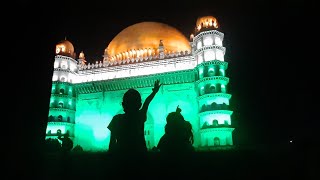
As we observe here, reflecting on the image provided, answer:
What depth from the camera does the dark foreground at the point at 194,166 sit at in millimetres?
3709

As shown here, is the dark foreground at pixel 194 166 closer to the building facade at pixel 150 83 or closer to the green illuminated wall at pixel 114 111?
the building facade at pixel 150 83

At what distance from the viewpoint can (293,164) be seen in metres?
3.75

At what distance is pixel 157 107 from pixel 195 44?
29.6ft

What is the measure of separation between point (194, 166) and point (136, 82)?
3376 centimetres

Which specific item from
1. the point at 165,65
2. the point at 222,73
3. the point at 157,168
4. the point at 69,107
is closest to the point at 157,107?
the point at 165,65

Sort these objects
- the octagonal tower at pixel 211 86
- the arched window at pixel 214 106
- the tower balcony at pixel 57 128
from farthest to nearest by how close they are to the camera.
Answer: the tower balcony at pixel 57 128 < the arched window at pixel 214 106 < the octagonal tower at pixel 211 86

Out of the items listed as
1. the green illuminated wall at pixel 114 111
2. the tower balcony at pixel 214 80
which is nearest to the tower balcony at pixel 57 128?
the green illuminated wall at pixel 114 111

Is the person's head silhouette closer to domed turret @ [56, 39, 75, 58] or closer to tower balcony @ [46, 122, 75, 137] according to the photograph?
tower balcony @ [46, 122, 75, 137]

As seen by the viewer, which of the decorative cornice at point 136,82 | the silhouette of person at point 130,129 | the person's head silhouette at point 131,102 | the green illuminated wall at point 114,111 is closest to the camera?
the silhouette of person at point 130,129

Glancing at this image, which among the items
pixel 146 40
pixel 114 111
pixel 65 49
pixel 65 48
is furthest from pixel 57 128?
pixel 146 40

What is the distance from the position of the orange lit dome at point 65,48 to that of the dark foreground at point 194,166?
4001 centimetres

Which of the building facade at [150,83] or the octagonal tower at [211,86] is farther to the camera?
the building facade at [150,83]

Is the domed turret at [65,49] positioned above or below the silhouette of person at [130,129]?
above

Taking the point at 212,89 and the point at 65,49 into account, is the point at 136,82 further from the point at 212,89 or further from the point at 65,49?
the point at 65,49
